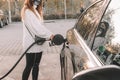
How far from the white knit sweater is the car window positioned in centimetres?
237

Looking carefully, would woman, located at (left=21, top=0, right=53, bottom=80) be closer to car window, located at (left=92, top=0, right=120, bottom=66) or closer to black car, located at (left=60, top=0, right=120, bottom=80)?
black car, located at (left=60, top=0, right=120, bottom=80)

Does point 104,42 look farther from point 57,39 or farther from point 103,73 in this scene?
point 57,39

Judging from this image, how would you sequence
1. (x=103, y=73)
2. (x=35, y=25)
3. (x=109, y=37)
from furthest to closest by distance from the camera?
(x=35, y=25)
(x=109, y=37)
(x=103, y=73)

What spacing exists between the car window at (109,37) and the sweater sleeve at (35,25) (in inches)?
92.8

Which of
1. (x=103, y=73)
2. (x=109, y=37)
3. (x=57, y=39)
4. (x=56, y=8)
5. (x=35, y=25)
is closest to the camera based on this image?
(x=103, y=73)

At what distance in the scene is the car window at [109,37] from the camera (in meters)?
2.47

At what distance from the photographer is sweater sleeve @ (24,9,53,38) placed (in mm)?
5469

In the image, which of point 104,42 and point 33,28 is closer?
point 104,42

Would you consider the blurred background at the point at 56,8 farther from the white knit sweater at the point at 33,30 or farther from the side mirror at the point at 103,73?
the side mirror at the point at 103,73

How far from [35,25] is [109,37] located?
283cm

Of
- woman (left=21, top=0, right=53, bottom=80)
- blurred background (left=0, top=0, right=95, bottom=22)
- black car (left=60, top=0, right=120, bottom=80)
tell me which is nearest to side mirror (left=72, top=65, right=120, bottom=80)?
black car (left=60, top=0, right=120, bottom=80)

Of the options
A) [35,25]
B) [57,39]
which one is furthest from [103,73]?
[35,25]

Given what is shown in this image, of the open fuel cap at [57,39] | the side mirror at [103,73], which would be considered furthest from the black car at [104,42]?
the open fuel cap at [57,39]

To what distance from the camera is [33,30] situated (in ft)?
18.2
